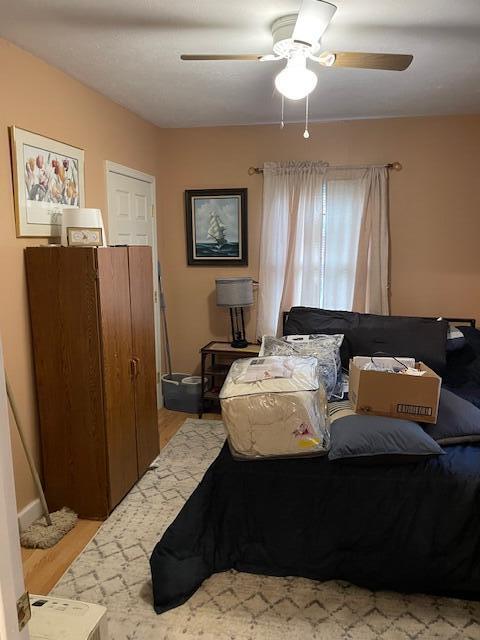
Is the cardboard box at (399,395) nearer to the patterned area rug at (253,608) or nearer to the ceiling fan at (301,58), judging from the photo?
the patterned area rug at (253,608)

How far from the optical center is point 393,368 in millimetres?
2389

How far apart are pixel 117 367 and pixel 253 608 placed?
1396 mm

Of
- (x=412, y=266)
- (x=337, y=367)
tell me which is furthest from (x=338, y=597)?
(x=412, y=266)

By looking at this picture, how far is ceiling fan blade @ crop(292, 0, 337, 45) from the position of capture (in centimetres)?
163

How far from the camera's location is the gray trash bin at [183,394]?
4.09 meters

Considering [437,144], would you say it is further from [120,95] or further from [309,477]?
[309,477]

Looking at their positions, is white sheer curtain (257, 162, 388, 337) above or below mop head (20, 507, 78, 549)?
above

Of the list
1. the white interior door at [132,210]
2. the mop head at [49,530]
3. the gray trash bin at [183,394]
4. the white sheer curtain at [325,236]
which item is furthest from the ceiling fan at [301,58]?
the gray trash bin at [183,394]

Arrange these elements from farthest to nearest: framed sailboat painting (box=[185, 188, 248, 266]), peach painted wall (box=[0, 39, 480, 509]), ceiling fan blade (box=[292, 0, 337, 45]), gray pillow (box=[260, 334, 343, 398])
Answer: framed sailboat painting (box=[185, 188, 248, 266]) → peach painted wall (box=[0, 39, 480, 509]) → gray pillow (box=[260, 334, 343, 398]) → ceiling fan blade (box=[292, 0, 337, 45])

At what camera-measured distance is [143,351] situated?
2.97m

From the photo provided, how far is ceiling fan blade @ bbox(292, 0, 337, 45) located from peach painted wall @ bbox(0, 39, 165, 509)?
1439 mm

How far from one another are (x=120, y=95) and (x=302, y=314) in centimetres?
204

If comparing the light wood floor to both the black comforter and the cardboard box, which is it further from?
the cardboard box

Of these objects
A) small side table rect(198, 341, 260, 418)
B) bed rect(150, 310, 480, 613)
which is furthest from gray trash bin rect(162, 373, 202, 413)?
bed rect(150, 310, 480, 613)
